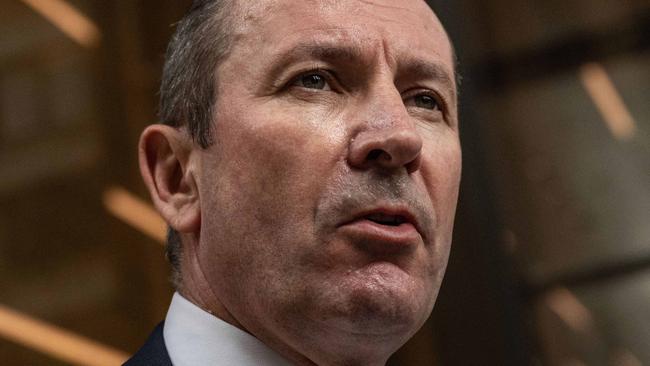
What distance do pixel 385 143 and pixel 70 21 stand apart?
1237 mm

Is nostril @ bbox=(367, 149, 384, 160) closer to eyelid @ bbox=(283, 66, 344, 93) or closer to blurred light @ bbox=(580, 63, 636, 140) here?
eyelid @ bbox=(283, 66, 344, 93)

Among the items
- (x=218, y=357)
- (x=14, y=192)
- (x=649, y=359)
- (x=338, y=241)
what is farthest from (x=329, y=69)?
(x=649, y=359)

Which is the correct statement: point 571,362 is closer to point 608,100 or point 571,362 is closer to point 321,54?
point 608,100

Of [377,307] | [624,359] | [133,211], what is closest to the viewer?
[377,307]

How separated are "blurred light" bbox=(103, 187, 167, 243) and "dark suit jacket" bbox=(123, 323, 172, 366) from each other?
0.84 m

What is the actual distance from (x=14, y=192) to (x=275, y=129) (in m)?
0.93

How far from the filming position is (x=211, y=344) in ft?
4.37

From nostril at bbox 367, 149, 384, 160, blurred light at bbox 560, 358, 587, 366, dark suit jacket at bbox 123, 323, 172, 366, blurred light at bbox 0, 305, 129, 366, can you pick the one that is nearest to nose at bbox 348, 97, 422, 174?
nostril at bbox 367, 149, 384, 160

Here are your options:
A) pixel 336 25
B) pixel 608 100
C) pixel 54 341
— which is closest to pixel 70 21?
pixel 54 341

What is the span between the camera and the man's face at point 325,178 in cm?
122

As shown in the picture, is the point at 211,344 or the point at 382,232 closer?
the point at 382,232

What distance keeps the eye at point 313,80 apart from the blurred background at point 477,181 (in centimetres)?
91

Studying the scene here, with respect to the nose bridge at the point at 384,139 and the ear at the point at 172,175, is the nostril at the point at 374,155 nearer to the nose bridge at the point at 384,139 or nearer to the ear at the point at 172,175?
the nose bridge at the point at 384,139

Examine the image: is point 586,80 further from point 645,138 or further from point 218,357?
point 218,357
